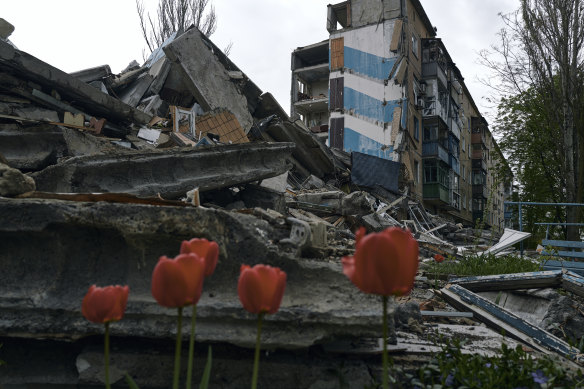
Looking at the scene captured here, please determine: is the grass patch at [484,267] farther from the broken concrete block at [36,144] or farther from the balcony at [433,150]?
the balcony at [433,150]

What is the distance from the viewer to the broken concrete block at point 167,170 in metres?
3.64

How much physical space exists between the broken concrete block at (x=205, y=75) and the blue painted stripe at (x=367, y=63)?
15.4 metres

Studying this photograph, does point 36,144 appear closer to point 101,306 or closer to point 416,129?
point 101,306

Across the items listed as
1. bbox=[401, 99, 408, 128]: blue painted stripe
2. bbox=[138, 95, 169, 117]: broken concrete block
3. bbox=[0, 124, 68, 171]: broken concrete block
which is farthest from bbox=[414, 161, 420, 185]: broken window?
bbox=[0, 124, 68, 171]: broken concrete block

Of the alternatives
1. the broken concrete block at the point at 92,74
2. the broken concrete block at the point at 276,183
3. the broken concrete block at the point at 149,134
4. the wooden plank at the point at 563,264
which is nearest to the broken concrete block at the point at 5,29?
the broken concrete block at the point at 92,74

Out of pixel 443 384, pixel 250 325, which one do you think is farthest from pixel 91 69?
pixel 443 384

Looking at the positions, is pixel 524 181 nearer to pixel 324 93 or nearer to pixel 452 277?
pixel 324 93

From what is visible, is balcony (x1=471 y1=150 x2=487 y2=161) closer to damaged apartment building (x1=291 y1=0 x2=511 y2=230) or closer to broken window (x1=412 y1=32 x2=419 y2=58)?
damaged apartment building (x1=291 y1=0 x2=511 y2=230)

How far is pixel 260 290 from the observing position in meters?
0.99

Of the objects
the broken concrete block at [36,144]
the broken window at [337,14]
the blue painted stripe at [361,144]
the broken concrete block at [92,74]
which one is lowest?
the broken concrete block at [36,144]

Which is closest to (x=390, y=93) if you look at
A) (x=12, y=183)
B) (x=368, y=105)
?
(x=368, y=105)

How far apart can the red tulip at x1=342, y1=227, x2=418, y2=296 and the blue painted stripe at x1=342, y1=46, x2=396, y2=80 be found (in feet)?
76.4

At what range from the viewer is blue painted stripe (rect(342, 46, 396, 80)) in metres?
22.5

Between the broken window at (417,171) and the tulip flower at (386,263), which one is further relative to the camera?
the broken window at (417,171)
